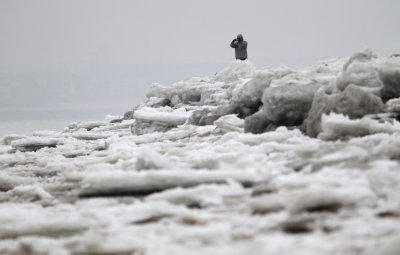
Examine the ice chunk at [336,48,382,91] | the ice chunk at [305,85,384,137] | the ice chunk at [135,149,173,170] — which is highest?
the ice chunk at [336,48,382,91]

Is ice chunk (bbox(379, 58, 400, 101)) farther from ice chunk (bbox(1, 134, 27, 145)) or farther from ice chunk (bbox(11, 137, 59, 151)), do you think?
ice chunk (bbox(1, 134, 27, 145))

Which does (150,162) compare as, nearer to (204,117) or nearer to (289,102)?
(289,102)

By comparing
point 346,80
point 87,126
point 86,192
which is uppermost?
point 346,80

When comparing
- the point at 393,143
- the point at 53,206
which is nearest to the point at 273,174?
the point at 393,143

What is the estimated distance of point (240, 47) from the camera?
1848 centimetres

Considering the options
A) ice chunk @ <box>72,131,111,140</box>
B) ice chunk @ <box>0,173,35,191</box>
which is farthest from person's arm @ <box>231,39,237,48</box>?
ice chunk @ <box>0,173,35,191</box>

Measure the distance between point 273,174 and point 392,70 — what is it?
3858 millimetres

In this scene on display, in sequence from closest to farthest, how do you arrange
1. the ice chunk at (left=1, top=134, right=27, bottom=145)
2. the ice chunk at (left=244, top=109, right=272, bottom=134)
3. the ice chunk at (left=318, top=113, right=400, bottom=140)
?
1. the ice chunk at (left=318, top=113, right=400, bottom=140)
2. the ice chunk at (left=244, top=109, right=272, bottom=134)
3. the ice chunk at (left=1, top=134, right=27, bottom=145)

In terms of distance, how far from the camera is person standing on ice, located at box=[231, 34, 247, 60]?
18.4 metres

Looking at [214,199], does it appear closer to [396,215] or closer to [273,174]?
[273,174]

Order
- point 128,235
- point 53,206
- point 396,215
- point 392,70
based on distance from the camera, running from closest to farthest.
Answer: point 396,215
point 128,235
point 53,206
point 392,70

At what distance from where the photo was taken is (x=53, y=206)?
16.8 feet

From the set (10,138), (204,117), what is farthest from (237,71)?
(10,138)

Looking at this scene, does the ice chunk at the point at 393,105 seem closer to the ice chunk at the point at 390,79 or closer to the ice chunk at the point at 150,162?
the ice chunk at the point at 390,79
